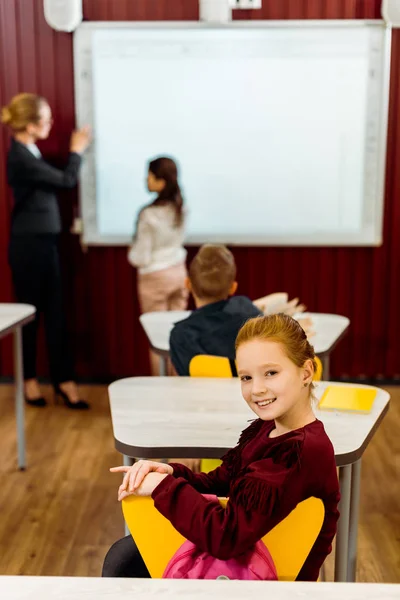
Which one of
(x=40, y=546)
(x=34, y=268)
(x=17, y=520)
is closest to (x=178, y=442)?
(x=40, y=546)

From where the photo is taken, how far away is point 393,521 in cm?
288

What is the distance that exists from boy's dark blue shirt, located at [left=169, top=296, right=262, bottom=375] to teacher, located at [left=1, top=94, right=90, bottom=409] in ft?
6.13

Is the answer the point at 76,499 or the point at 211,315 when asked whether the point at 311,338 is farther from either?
the point at 76,499

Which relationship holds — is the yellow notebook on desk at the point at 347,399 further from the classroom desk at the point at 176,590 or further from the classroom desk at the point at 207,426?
the classroom desk at the point at 176,590

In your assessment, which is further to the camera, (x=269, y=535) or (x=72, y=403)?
(x=72, y=403)

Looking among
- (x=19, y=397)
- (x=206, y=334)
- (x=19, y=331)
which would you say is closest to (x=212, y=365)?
(x=206, y=334)

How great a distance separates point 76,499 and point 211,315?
118 centimetres

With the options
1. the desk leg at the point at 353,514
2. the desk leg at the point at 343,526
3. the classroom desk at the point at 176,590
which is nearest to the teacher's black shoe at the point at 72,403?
the desk leg at the point at 353,514

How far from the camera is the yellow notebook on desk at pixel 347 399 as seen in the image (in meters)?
1.94

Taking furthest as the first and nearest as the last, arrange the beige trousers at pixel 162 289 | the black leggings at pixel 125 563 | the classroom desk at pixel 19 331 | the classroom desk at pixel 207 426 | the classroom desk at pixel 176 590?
the beige trousers at pixel 162 289
the classroom desk at pixel 19 331
the classroom desk at pixel 207 426
the black leggings at pixel 125 563
the classroom desk at pixel 176 590

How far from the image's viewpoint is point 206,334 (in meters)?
2.34

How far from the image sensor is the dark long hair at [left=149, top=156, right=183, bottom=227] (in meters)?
3.92

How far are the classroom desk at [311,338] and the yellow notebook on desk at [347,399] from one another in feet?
1.58

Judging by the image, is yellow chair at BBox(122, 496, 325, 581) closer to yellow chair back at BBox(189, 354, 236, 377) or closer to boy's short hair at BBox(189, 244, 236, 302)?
yellow chair back at BBox(189, 354, 236, 377)
